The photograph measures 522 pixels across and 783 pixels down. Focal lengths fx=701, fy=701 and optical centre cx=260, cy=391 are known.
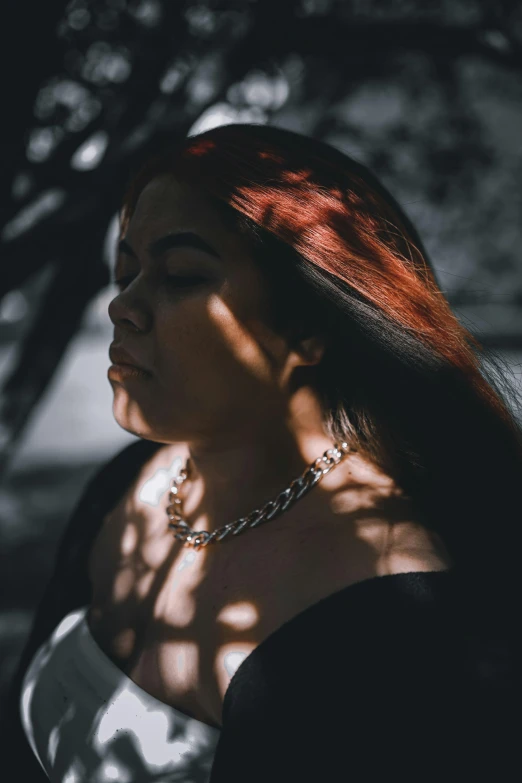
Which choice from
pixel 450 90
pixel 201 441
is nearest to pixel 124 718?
pixel 201 441

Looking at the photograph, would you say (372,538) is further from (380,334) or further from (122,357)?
(122,357)

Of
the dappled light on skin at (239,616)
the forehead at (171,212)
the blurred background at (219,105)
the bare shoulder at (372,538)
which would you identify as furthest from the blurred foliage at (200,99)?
the dappled light on skin at (239,616)

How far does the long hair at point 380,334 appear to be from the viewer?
162cm

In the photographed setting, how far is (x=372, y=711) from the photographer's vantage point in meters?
1.39

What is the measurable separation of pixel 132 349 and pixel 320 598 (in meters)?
0.74

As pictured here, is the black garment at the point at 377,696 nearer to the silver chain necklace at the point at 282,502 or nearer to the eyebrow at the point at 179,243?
the silver chain necklace at the point at 282,502

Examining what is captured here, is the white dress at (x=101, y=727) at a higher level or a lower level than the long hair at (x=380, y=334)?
lower

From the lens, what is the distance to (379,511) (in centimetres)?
171

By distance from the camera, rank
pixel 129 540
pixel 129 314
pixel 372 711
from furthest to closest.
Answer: pixel 129 540, pixel 129 314, pixel 372 711

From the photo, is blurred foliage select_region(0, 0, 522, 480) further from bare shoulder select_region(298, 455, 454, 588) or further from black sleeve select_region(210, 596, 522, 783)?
black sleeve select_region(210, 596, 522, 783)

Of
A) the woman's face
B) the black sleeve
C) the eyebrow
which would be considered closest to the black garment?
the black sleeve

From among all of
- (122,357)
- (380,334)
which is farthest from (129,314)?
(380,334)

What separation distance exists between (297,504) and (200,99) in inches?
68.0

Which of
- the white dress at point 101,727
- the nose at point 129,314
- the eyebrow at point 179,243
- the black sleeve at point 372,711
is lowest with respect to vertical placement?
the white dress at point 101,727
